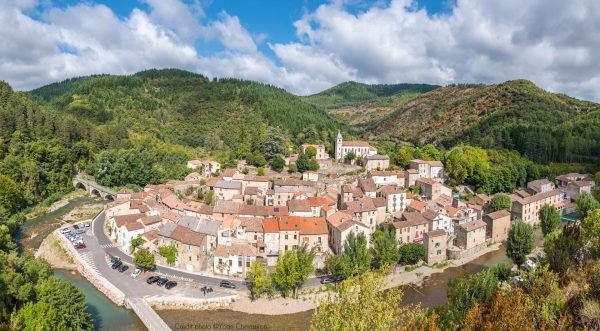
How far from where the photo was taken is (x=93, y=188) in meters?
66.6

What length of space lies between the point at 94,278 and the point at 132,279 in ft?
12.8

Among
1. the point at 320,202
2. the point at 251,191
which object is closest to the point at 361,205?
the point at 320,202

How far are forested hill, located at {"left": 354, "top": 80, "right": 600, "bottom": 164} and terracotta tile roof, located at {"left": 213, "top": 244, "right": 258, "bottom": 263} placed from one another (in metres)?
71.4

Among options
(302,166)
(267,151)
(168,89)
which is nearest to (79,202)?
(267,151)

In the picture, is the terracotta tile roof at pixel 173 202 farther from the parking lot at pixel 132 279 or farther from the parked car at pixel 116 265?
the parked car at pixel 116 265

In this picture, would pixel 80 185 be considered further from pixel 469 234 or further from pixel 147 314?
pixel 469 234

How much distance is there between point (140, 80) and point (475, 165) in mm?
118646

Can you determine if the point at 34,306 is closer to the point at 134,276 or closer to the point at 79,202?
the point at 134,276

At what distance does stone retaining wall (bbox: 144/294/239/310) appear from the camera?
31.0 metres

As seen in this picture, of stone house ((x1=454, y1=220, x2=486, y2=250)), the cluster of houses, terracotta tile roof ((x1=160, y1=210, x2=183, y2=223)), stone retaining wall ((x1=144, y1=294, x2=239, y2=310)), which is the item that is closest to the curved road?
the cluster of houses

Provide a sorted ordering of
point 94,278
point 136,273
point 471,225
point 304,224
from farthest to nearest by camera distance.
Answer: point 471,225 → point 304,224 → point 136,273 → point 94,278

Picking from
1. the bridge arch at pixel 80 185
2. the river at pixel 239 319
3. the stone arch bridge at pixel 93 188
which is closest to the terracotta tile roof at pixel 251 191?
the river at pixel 239 319

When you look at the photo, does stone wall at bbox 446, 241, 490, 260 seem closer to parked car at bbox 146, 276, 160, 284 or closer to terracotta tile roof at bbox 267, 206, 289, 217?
terracotta tile roof at bbox 267, 206, 289, 217

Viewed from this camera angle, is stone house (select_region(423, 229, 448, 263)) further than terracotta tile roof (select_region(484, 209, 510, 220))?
No
